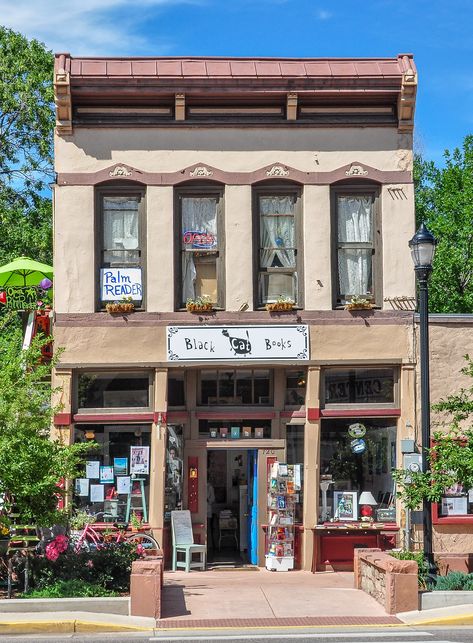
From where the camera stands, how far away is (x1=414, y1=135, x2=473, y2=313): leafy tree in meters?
32.6

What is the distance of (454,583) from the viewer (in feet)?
47.5

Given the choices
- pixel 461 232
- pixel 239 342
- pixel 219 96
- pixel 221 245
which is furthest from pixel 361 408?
pixel 461 232

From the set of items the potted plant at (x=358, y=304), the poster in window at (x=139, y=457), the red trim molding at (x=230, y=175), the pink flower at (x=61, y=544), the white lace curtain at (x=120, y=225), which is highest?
the red trim molding at (x=230, y=175)

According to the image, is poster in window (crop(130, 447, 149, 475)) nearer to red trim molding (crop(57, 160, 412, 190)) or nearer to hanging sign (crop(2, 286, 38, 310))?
hanging sign (crop(2, 286, 38, 310))

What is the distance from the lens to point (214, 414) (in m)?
18.8

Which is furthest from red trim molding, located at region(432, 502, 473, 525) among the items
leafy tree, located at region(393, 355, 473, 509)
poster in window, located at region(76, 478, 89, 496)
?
poster in window, located at region(76, 478, 89, 496)

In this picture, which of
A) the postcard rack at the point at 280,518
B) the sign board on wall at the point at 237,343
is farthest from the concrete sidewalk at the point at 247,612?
the sign board on wall at the point at 237,343

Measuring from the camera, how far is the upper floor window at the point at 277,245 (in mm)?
18812

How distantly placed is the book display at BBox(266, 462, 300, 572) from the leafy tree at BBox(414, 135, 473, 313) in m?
15.3

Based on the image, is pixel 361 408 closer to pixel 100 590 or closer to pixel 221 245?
pixel 221 245

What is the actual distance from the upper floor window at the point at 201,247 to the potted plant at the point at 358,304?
2.31 metres

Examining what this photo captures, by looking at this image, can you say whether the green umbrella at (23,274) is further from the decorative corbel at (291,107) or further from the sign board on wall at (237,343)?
the decorative corbel at (291,107)

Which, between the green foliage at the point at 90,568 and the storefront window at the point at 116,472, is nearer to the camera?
the green foliage at the point at 90,568

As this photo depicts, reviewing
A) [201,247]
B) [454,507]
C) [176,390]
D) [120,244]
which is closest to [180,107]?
[201,247]
